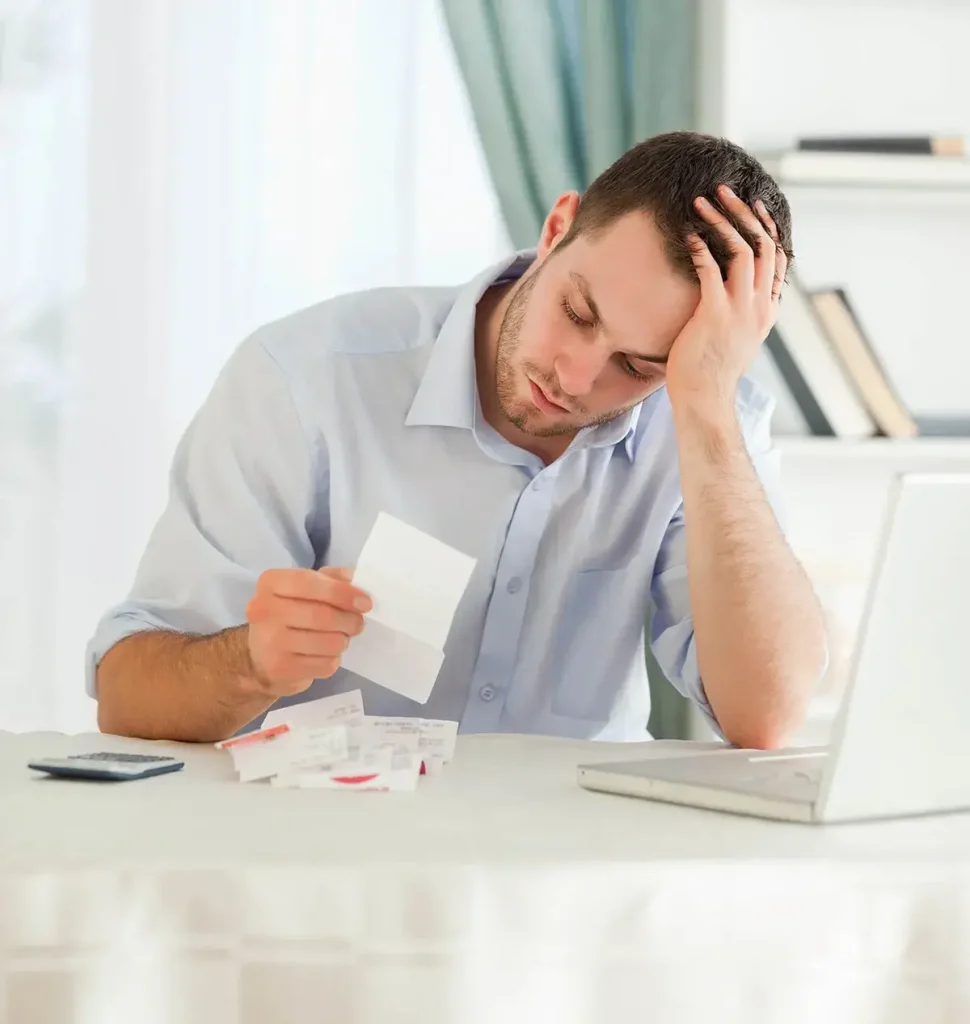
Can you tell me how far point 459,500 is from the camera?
160 centimetres

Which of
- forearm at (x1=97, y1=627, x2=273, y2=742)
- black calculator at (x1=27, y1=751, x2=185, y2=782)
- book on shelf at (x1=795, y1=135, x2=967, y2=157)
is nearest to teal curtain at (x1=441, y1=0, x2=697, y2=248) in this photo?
book on shelf at (x1=795, y1=135, x2=967, y2=157)

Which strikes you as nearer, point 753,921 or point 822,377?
point 753,921

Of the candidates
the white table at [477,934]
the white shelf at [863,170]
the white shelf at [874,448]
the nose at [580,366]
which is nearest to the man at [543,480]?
the nose at [580,366]

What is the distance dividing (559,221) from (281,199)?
3.76 feet

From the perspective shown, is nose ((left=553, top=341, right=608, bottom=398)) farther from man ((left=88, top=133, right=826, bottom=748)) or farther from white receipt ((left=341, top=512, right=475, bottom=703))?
white receipt ((left=341, top=512, right=475, bottom=703))

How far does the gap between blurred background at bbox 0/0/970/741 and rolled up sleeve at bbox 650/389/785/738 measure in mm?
797

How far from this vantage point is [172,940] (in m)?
0.70

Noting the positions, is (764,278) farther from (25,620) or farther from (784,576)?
(25,620)

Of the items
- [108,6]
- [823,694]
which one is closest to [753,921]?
[823,694]

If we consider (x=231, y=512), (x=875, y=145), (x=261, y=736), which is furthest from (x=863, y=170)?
(x=261, y=736)

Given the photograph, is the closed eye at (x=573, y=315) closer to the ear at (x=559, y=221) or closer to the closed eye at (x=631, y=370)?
the closed eye at (x=631, y=370)

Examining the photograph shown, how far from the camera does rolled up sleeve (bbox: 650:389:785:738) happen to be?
5.14 feet

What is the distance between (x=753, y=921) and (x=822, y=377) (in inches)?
69.4

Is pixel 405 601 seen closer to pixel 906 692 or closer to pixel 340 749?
pixel 340 749
